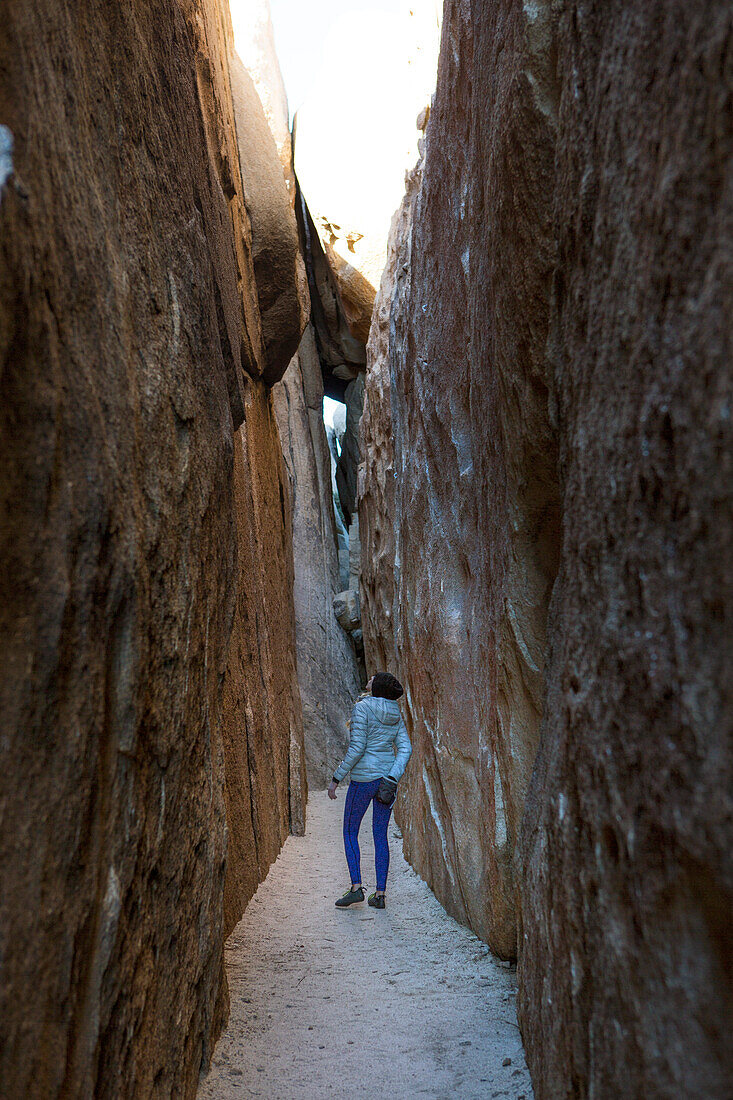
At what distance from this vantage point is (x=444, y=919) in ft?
17.4

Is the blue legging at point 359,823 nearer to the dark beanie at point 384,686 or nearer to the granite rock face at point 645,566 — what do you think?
the dark beanie at point 384,686

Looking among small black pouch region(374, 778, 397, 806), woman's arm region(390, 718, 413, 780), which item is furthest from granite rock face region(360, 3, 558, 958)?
small black pouch region(374, 778, 397, 806)

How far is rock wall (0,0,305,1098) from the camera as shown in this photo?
1.69 m

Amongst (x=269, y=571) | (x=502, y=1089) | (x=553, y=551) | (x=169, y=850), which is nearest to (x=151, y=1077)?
(x=169, y=850)

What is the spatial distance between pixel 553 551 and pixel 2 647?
9.03ft

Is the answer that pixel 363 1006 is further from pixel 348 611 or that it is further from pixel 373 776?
pixel 348 611

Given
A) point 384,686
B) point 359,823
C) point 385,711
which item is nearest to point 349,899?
point 359,823

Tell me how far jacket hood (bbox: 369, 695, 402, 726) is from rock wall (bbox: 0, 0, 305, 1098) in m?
2.13

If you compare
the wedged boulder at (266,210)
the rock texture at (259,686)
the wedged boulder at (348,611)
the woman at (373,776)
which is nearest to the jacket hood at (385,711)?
the woman at (373,776)

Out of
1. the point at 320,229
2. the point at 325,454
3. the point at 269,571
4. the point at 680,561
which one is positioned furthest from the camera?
the point at 325,454

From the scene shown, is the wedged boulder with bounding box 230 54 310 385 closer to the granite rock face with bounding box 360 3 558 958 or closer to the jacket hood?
the granite rock face with bounding box 360 3 558 958

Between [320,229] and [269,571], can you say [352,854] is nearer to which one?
[269,571]

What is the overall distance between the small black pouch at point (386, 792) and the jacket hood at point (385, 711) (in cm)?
41

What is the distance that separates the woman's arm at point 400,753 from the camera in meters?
5.64
